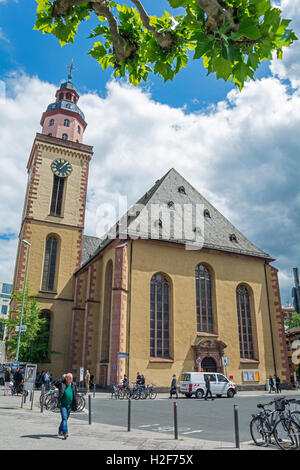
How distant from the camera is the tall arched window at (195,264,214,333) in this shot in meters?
26.2

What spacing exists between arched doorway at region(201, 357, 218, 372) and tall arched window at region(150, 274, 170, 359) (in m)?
2.72

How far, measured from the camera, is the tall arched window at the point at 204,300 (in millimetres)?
26219

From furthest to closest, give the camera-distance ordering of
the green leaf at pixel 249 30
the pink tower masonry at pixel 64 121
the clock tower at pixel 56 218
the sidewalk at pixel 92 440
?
the pink tower masonry at pixel 64 121
the clock tower at pixel 56 218
the sidewalk at pixel 92 440
the green leaf at pixel 249 30

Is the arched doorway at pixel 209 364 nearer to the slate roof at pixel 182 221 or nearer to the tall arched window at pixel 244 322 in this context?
the tall arched window at pixel 244 322

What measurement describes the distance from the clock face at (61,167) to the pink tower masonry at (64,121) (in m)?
3.05

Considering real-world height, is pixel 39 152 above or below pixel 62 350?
above

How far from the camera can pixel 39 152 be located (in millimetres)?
34281

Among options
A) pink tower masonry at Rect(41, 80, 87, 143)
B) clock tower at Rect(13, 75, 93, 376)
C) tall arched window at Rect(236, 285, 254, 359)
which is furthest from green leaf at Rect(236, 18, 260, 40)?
pink tower masonry at Rect(41, 80, 87, 143)

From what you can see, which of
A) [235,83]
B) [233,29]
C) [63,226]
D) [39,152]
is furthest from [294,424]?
[39,152]

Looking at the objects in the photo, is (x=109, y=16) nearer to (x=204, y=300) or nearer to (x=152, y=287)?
(x=152, y=287)

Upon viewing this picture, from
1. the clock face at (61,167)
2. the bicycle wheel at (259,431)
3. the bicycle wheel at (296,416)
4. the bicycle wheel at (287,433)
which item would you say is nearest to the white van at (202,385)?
the bicycle wheel at (259,431)

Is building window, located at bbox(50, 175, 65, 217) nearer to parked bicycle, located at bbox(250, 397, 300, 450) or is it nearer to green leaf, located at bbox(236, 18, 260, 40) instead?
parked bicycle, located at bbox(250, 397, 300, 450)
